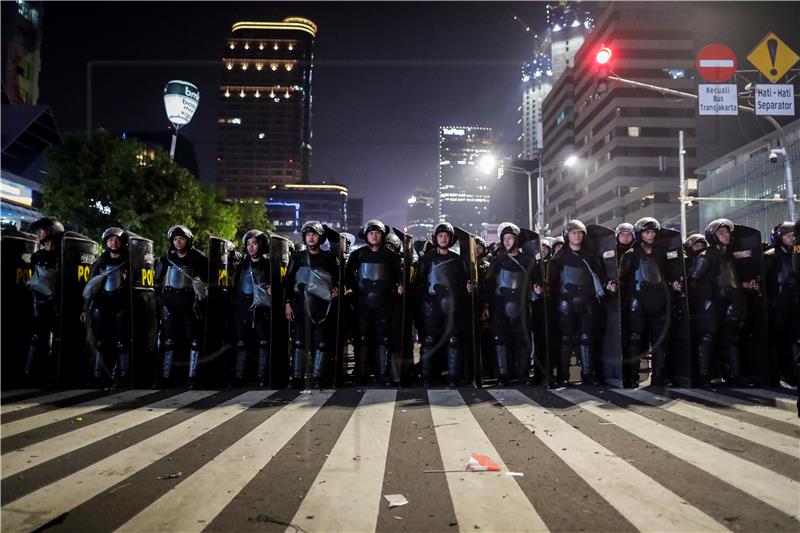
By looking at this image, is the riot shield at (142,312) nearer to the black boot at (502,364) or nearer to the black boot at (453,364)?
the black boot at (453,364)

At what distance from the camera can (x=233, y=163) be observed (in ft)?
618

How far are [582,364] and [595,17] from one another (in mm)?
207732

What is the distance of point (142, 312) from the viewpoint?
25.1 feet

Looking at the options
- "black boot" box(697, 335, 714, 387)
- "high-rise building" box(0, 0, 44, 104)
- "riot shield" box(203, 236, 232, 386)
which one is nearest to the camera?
"black boot" box(697, 335, 714, 387)

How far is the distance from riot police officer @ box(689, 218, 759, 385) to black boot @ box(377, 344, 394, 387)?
173 inches

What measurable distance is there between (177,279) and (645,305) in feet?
22.0

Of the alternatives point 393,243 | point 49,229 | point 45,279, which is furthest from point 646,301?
point 49,229

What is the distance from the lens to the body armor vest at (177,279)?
721 centimetres

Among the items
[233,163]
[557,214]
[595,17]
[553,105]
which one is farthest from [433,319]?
[595,17]

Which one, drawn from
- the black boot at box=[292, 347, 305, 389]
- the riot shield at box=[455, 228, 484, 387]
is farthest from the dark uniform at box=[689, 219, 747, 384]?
the black boot at box=[292, 347, 305, 389]

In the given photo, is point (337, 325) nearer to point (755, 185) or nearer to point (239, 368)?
point (239, 368)

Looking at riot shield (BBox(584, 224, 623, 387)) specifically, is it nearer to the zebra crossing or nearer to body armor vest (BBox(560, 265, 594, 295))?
body armor vest (BBox(560, 265, 594, 295))

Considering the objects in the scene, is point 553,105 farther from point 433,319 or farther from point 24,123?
point 433,319

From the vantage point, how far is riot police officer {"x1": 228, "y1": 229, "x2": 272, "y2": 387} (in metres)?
7.41
